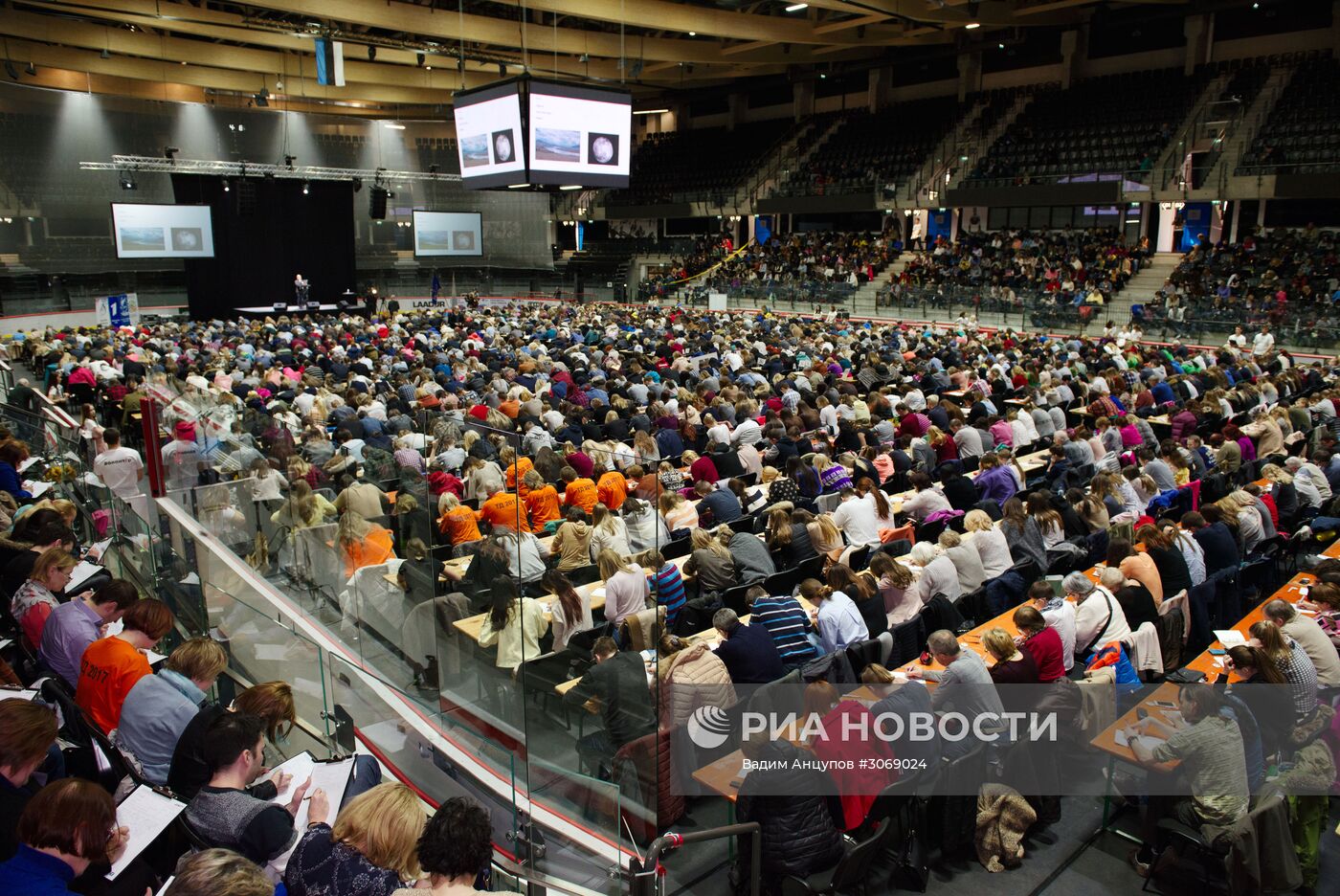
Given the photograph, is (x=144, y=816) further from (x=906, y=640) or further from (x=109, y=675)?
(x=906, y=640)

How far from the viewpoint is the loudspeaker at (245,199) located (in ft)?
98.7

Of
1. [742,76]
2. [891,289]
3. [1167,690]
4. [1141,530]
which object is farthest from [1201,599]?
[742,76]

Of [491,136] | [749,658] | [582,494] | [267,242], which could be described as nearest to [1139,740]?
[749,658]

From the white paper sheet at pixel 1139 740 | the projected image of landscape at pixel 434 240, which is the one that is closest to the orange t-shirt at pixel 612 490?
the white paper sheet at pixel 1139 740

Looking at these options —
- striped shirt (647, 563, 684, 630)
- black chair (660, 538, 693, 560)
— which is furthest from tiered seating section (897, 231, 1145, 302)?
striped shirt (647, 563, 684, 630)

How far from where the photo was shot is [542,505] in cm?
631

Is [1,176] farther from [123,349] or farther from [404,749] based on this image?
[404,749]

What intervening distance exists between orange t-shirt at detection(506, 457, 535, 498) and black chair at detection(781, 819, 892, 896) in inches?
108

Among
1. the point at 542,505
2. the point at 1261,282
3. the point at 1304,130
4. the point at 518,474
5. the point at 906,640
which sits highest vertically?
the point at 1304,130

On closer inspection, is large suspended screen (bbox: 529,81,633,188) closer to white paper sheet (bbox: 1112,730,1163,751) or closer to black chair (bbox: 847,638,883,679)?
black chair (bbox: 847,638,883,679)

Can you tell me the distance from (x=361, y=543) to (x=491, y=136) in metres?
9.60

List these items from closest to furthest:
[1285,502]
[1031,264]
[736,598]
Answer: [736,598] < [1285,502] < [1031,264]

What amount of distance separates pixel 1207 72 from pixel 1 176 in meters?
40.3

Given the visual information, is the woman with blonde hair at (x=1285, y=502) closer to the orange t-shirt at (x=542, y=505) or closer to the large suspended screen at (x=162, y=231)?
the orange t-shirt at (x=542, y=505)
